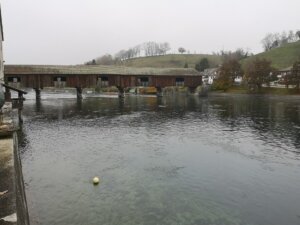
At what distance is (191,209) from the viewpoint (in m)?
11.2

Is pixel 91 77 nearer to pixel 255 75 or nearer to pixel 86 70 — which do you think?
pixel 86 70

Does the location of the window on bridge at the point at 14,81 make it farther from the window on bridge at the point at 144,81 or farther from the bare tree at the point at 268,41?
the bare tree at the point at 268,41

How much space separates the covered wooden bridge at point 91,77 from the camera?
5988 centimetres

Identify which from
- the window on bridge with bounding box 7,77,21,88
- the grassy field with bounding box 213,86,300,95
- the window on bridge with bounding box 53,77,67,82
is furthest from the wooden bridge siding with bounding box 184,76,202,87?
the window on bridge with bounding box 7,77,21,88

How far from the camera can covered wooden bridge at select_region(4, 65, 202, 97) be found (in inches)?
2357

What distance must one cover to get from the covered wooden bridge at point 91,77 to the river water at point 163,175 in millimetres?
35757

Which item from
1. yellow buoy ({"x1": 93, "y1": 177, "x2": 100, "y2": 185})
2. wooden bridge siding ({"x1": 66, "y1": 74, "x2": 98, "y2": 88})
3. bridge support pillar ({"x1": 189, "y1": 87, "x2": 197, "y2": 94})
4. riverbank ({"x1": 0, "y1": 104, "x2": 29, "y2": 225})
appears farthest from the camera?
bridge support pillar ({"x1": 189, "y1": 87, "x2": 197, "y2": 94})

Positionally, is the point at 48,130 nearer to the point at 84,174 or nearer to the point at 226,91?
the point at 84,174

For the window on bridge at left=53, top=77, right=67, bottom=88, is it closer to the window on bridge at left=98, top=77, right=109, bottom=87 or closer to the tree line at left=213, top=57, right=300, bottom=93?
the window on bridge at left=98, top=77, right=109, bottom=87

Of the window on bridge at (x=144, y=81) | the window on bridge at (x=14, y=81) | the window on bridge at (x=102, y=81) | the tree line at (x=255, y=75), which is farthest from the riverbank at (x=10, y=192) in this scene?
the tree line at (x=255, y=75)

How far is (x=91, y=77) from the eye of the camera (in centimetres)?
6469

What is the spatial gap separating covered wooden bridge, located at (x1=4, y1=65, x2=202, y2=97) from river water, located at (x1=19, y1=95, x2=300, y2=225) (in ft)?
117

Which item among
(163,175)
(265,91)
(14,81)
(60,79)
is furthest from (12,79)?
(265,91)

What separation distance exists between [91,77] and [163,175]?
Answer: 5251cm
